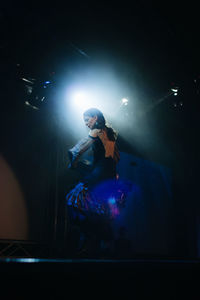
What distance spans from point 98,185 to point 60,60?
2195mm

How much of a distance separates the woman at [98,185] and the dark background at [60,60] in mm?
1427

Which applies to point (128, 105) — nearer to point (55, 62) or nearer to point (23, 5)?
point (55, 62)

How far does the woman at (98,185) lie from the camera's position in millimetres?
2557

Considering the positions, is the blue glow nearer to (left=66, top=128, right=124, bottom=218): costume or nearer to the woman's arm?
(left=66, top=128, right=124, bottom=218): costume

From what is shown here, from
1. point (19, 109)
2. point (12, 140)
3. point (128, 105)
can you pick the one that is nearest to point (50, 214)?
point (12, 140)

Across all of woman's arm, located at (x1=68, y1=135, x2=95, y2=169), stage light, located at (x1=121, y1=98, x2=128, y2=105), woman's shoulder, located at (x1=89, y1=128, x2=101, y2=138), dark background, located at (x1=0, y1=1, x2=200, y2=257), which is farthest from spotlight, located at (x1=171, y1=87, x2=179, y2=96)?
woman's arm, located at (x1=68, y1=135, x2=95, y2=169)

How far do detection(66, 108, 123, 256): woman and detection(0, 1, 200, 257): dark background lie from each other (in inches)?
56.2

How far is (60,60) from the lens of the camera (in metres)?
4.04

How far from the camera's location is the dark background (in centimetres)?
348

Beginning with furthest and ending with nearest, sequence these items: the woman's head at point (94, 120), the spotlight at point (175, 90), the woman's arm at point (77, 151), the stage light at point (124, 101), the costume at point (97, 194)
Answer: the stage light at point (124, 101), the spotlight at point (175, 90), the woman's head at point (94, 120), the woman's arm at point (77, 151), the costume at point (97, 194)

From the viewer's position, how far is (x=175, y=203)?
20.1 feet

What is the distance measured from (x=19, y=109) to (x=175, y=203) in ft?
12.8

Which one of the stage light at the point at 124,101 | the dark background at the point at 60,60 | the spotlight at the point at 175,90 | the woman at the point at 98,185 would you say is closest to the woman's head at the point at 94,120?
the woman at the point at 98,185

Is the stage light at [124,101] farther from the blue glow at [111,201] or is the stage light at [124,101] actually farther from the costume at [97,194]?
the blue glow at [111,201]
